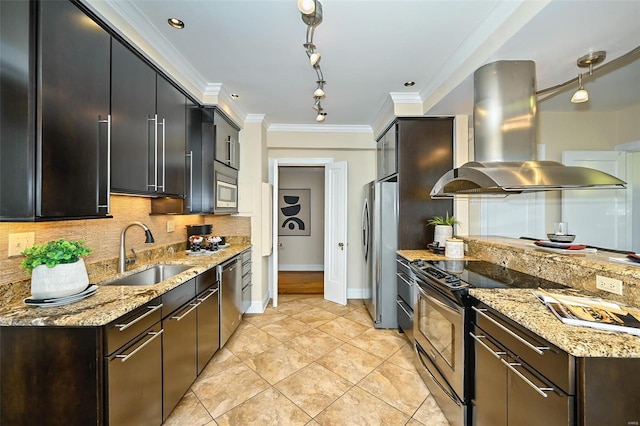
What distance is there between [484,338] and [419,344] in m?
0.97

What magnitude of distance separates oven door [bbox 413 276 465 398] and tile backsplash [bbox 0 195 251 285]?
2406 mm

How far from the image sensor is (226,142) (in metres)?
3.29

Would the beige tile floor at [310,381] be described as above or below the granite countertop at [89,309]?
below

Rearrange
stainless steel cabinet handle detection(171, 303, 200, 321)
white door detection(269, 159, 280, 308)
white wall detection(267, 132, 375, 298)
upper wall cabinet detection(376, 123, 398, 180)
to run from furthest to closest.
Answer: white wall detection(267, 132, 375, 298)
white door detection(269, 159, 280, 308)
upper wall cabinet detection(376, 123, 398, 180)
stainless steel cabinet handle detection(171, 303, 200, 321)

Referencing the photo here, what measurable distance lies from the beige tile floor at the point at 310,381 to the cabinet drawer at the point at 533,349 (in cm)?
92

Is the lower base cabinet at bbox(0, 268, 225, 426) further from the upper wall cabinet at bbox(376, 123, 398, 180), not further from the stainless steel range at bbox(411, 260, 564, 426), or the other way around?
the upper wall cabinet at bbox(376, 123, 398, 180)

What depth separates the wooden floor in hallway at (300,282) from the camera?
16.1 ft

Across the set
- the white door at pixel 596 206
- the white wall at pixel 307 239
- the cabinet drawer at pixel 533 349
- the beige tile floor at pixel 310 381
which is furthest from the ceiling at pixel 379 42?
the white wall at pixel 307 239

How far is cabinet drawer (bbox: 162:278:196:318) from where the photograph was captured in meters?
1.72

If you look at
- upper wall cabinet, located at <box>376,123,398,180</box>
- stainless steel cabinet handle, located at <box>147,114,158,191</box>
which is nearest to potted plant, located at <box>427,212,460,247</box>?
upper wall cabinet, located at <box>376,123,398,180</box>

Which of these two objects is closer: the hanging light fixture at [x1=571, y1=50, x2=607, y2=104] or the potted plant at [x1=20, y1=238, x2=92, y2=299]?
the potted plant at [x1=20, y1=238, x2=92, y2=299]

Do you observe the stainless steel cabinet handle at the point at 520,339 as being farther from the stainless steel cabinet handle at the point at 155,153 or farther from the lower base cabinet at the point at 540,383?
the stainless steel cabinet handle at the point at 155,153

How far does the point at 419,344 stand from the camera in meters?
2.36

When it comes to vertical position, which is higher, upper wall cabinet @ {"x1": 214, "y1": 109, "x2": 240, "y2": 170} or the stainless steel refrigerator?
upper wall cabinet @ {"x1": 214, "y1": 109, "x2": 240, "y2": 170}
